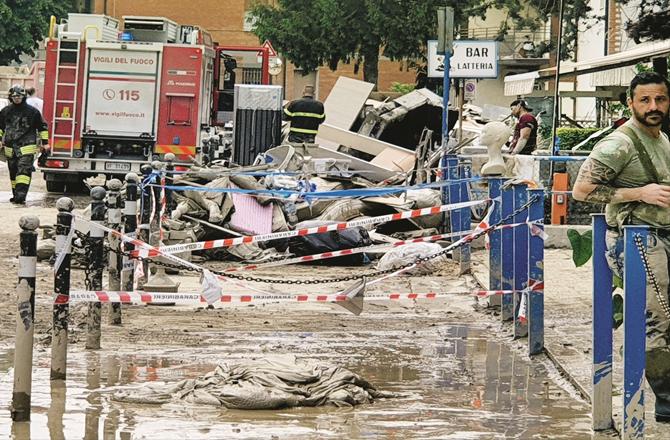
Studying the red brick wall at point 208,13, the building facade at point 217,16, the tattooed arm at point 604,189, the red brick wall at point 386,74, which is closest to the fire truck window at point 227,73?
the tattooed arm at point 604,189

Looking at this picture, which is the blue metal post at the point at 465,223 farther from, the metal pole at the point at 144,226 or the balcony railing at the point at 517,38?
the balcony railing at the point at 517,38

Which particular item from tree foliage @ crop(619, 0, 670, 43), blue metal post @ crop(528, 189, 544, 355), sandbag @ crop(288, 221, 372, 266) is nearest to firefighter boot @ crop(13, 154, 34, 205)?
sandbag @ crop(288, 221, 372, 266)

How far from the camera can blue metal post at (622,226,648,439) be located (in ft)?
21.4

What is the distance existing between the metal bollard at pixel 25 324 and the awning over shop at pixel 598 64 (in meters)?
9.55

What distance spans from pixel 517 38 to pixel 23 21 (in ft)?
78.7

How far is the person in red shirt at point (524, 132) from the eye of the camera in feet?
80.9

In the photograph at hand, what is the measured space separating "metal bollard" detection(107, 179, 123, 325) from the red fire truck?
13.6m

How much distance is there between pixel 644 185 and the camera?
7.23 m

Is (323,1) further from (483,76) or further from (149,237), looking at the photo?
(149,237)

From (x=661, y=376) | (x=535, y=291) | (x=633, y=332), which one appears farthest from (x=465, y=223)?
(x=633, y=332)

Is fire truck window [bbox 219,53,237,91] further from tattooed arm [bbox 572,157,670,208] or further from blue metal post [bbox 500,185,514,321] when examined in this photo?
tattooed arm [bbox 572,157,670,208]

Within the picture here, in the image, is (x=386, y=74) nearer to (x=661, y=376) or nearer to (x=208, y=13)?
(x=208, y=13)

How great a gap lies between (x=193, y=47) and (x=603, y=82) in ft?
25.2

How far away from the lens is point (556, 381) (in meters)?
8.48
